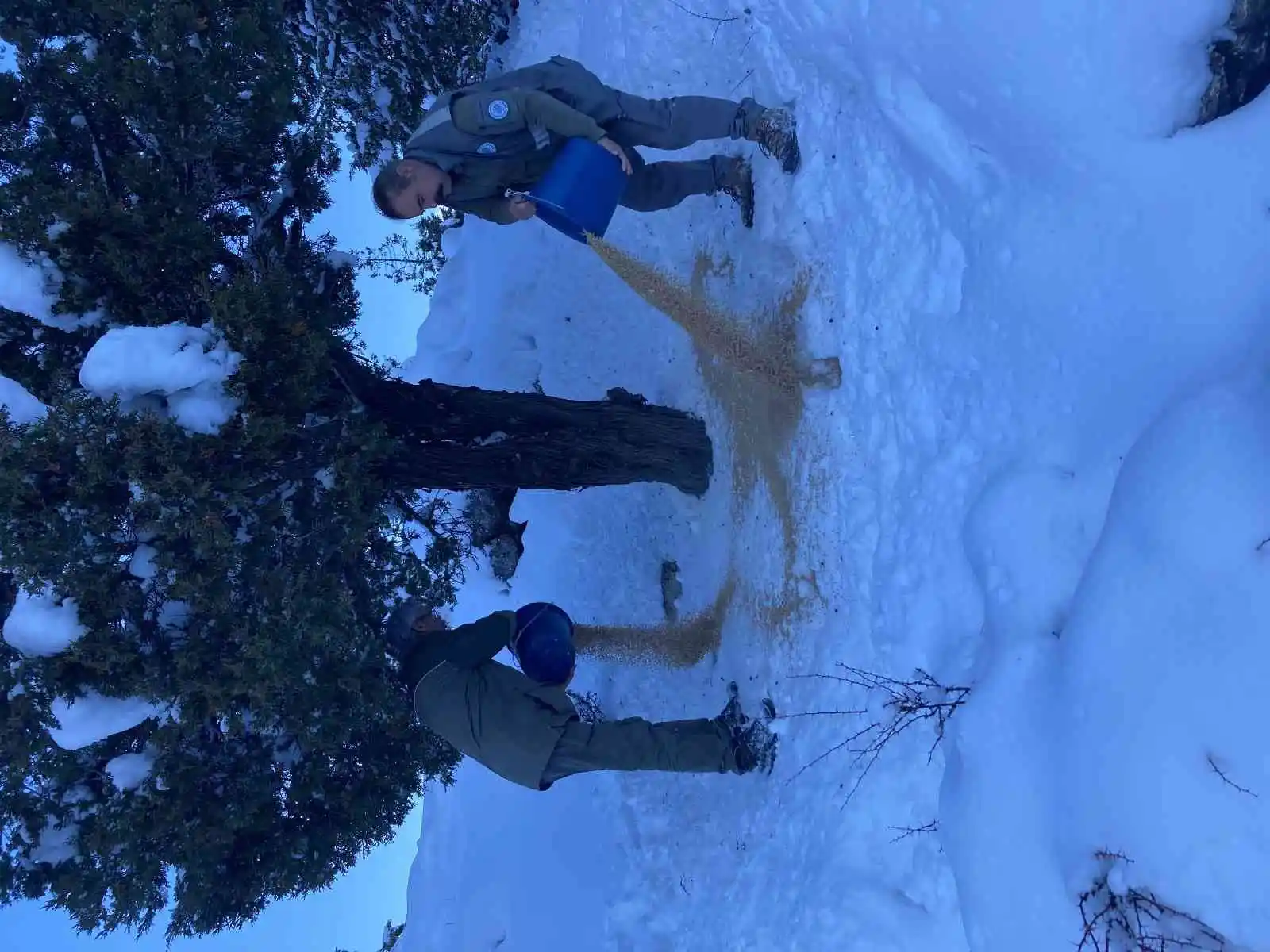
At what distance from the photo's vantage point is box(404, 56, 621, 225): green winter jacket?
363cm

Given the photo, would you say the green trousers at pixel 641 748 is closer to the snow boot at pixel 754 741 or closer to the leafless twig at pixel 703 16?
the snow boot at pixel 754 741

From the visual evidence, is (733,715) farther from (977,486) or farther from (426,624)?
(977,486)

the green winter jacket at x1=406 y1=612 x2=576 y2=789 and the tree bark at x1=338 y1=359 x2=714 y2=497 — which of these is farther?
the tree bark at x1=338 y1=359 x2=714 y2=497

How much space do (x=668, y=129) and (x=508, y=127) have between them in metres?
0.87

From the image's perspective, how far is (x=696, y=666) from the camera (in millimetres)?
5168

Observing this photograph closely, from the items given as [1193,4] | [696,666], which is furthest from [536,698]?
[1193,4]

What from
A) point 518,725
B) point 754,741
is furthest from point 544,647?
point 754,741

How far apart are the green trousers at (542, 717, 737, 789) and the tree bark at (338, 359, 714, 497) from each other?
1.35 metres

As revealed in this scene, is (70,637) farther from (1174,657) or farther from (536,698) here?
(1174,657)

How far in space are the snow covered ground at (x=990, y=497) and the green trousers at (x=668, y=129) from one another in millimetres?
345

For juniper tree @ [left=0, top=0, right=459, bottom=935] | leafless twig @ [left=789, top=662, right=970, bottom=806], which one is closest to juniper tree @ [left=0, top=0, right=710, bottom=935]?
juniper tree @ [left=0, top=0, right=459, bottom=935]

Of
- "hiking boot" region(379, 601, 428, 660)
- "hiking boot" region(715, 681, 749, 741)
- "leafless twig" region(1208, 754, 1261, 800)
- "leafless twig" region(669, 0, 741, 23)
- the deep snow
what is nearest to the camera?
"leafless twig" region(1208, 754, 1261, 800)

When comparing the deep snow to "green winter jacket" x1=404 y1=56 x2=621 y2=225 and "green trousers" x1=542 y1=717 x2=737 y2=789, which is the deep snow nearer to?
"green trousers" x1=542 y1=717 x2=737 y2=789

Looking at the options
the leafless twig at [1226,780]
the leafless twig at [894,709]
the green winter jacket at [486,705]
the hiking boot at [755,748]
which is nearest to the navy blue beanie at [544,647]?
the green winter jacket at [486,705]
